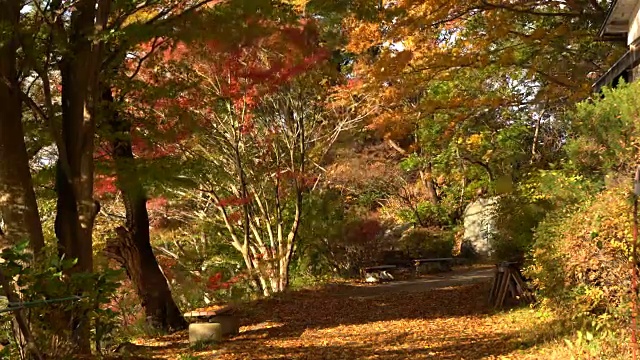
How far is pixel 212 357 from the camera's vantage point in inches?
337

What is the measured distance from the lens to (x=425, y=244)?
71.2 feet

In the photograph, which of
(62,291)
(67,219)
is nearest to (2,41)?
(67,219)

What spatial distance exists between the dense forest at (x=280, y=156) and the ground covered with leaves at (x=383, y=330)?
0.61 meters

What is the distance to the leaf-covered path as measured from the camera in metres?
8.17

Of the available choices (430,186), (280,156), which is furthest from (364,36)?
(430,186)

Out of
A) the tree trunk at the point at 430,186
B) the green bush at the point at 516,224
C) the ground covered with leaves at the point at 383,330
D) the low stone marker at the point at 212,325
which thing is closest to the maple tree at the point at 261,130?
the ground covered with leaves at the point at 383,330

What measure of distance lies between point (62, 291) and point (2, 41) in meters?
3.00

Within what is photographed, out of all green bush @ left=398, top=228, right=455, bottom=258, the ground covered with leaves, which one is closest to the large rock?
green bush @ left=398, top=228, right=455, bottom=258

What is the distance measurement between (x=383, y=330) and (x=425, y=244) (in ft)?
38.9

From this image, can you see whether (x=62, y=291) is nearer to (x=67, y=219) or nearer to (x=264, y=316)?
(x=67, y=219)

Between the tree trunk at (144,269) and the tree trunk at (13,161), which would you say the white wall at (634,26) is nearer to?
the tree trunk at (144,269)

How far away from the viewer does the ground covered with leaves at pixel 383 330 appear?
25.9 ft

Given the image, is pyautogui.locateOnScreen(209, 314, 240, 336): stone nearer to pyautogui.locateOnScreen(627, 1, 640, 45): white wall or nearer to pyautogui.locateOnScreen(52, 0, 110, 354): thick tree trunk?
pyautogui.locateOnScreen(52, 0, 110, 354): thick tree trunk

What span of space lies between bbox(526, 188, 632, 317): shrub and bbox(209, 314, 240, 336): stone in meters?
5.07
